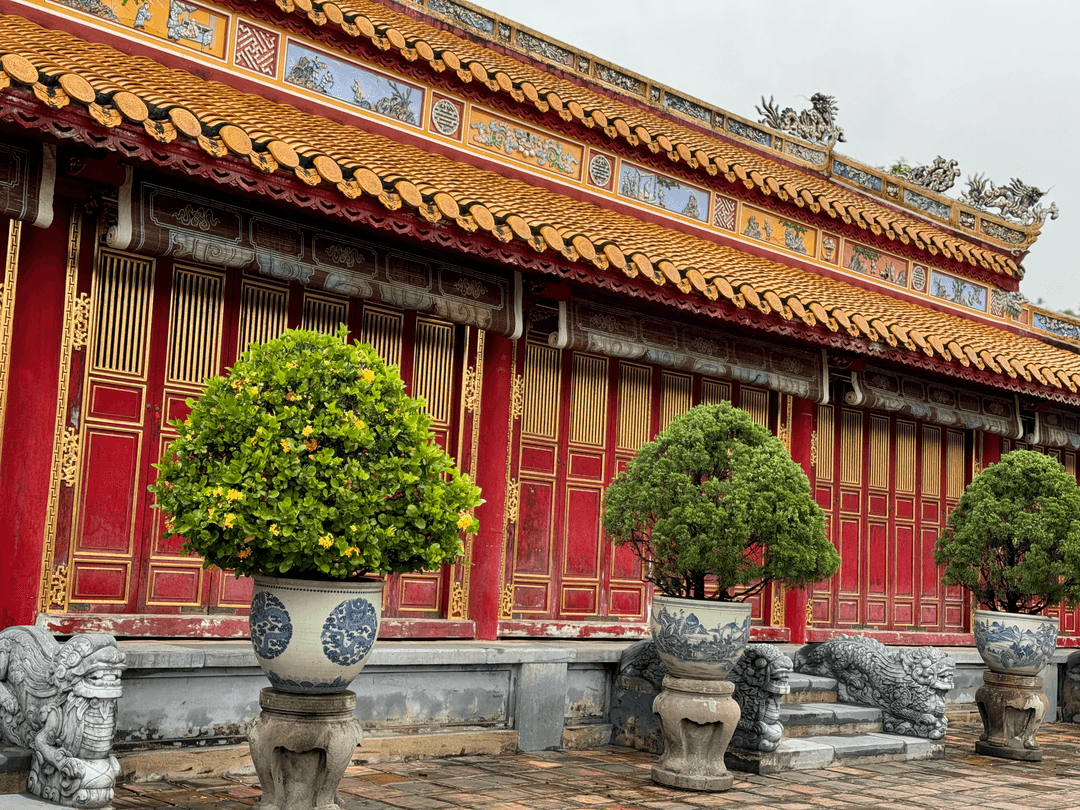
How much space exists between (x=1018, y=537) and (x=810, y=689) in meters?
2.06

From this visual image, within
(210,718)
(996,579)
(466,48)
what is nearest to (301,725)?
(210,718)

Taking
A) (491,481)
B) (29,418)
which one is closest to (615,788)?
(491,481)

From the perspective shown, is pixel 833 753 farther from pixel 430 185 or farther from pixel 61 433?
pixel 61 433

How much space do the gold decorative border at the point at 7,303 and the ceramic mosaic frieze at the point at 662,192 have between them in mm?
5753

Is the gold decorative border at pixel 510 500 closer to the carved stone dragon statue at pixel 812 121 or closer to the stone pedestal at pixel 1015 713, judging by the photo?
the stone pedestal at pixel 1015 713

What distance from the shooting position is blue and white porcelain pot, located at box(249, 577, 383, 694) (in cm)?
516

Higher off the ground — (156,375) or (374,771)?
(156,375)

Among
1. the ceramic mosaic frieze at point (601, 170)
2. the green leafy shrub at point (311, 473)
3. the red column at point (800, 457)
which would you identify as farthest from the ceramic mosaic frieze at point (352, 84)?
the red column at point (800, 457)

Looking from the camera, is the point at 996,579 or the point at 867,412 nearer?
the point at 996,579

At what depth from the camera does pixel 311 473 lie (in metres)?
5.00

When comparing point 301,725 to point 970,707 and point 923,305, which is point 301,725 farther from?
point 923,305

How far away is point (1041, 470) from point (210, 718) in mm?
6665

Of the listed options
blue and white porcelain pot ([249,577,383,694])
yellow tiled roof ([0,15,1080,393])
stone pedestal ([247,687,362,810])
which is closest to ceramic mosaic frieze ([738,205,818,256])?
yellow tiled roof ([0,15,1080,393])

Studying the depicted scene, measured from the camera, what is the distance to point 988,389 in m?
12.8
